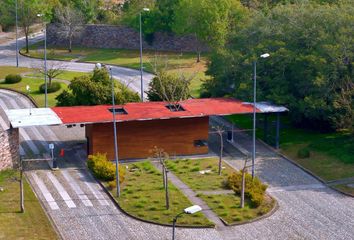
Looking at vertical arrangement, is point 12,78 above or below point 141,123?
above

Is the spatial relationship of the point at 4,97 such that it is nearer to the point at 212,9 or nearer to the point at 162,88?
the point at 162,88

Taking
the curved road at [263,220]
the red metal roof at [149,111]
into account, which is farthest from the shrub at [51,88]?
the curved road at [263,220]

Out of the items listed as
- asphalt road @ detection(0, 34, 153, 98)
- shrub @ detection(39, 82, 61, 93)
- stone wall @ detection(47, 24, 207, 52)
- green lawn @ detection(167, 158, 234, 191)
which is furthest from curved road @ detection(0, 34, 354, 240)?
stone wall @ detection(47, 24, 207, 52)

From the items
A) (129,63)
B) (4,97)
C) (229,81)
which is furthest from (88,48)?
(229,81)

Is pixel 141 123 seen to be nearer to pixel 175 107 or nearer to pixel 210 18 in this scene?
pixel 175 107

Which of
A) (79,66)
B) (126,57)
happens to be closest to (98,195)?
(79,66)

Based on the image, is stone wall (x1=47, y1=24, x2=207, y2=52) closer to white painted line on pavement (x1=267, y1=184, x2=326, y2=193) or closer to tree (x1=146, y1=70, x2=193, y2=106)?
tree (x1=146, y1=70, x2=193, y2=106)

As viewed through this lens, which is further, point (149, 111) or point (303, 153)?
point (149, 111)
